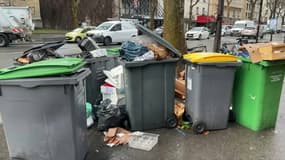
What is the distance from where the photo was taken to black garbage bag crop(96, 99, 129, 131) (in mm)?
3727

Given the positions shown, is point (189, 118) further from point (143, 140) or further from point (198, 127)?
point (143, 140)

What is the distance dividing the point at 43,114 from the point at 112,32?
16.1 meters

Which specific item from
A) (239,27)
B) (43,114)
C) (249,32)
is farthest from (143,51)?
(239,27)

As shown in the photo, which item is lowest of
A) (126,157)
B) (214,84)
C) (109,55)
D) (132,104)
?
(126,157)

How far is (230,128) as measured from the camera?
389cm

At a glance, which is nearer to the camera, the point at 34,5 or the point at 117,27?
the point at 117,27

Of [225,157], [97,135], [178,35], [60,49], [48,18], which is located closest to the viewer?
[225,157]

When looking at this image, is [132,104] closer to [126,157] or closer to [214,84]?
[126,157]

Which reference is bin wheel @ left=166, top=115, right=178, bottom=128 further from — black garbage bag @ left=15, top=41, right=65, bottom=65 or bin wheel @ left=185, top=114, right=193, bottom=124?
black garbage bag @ left=15, top=41, right=65, bottom=65

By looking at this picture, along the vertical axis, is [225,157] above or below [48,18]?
below

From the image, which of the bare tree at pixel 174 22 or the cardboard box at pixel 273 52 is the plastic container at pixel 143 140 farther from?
the bare tree at pixel 174 22

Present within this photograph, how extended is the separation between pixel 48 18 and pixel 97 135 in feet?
104

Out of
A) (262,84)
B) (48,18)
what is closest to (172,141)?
(262,84)

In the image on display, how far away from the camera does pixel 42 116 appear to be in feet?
8.45
